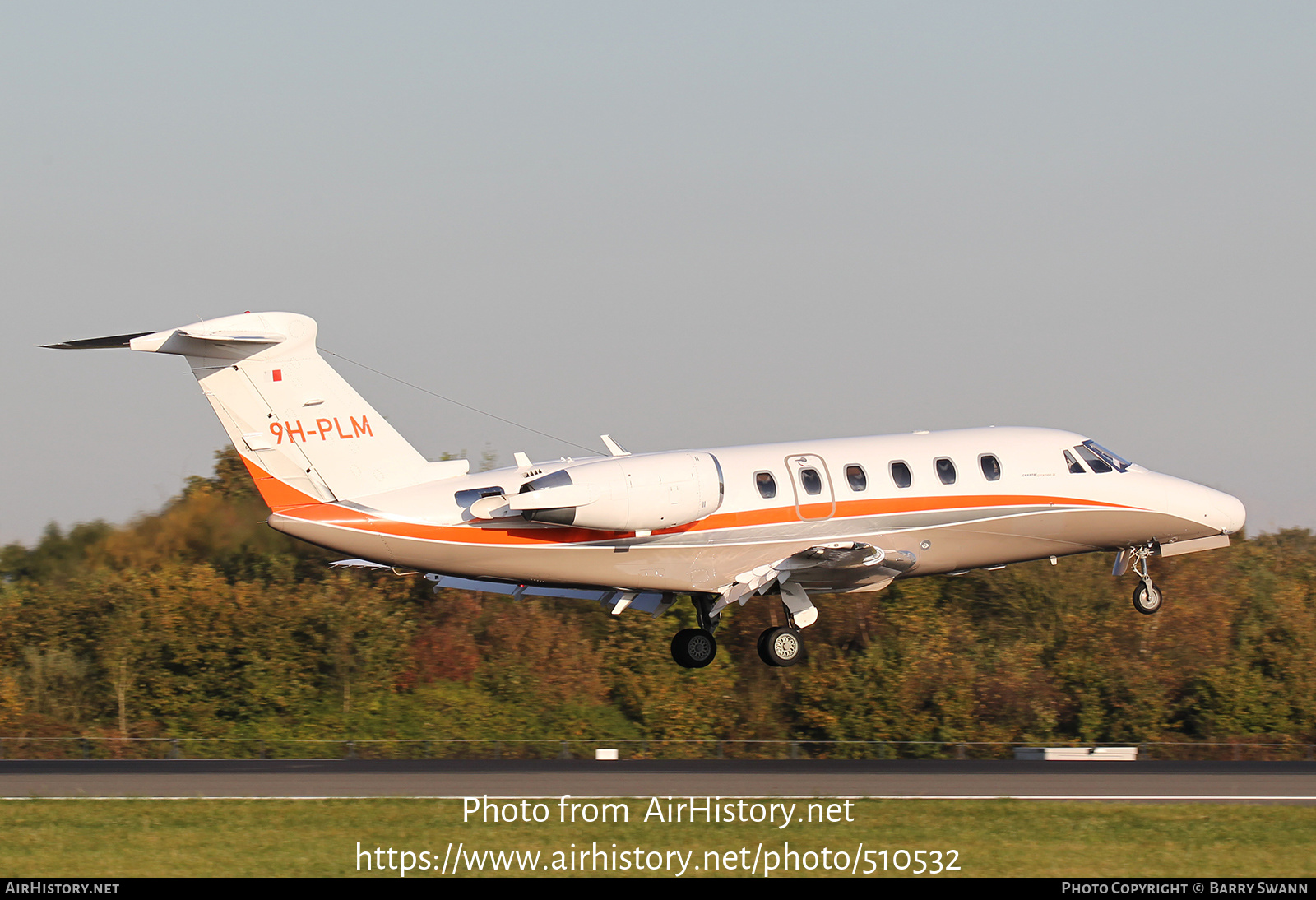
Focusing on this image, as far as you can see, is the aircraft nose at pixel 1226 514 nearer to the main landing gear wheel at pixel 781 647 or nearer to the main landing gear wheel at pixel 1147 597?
the main landing gear wheel at pixel 1147 597

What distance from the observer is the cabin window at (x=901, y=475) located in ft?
81.9

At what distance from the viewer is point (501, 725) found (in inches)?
1863

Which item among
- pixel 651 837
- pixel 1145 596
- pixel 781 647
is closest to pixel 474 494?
pixel 781 647

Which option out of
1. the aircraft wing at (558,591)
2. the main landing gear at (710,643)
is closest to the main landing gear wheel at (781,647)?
the main landing gear at (710,643)

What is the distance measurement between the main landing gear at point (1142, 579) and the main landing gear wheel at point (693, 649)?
7623 mm

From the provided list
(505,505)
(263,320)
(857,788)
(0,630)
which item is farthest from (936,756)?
(0,630)

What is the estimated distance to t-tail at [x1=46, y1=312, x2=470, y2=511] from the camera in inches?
885

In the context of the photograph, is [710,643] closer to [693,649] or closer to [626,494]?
[693,649]

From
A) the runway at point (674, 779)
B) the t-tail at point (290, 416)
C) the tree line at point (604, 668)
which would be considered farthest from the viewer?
the tree line at point (604, 668)

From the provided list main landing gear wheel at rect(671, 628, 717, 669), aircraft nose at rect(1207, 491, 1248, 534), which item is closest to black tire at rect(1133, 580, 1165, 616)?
aircraft nose at rect(1207, 491, 1248, 534)

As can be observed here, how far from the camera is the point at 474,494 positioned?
23.0 metres

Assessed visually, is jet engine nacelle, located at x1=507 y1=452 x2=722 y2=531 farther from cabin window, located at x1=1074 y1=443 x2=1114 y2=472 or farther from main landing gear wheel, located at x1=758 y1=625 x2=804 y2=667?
cabin window, located at x1=1074 y1=443 x2=1114 y2=472

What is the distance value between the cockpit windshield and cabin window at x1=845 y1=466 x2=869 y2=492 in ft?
15.9

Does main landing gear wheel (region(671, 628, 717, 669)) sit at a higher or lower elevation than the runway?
higher
